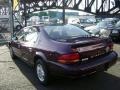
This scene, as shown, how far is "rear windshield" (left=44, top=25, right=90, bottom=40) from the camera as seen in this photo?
6.32 m

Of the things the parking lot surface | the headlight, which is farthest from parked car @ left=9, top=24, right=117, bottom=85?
the headlight

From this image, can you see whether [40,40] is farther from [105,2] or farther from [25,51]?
[105,2]

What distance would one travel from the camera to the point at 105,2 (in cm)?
3284

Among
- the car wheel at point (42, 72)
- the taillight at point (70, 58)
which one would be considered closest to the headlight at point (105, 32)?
the car wheel at point (42, 72)

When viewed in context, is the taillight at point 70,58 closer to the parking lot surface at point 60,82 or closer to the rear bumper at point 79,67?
the rear bumper at point 79,67

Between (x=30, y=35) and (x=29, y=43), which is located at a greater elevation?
(x=30, y=35)

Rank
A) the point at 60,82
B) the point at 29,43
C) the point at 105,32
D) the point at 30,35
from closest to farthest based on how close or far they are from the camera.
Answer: the point at 60,82, the point at 29,43, the point at 30,35, the point at 105,32

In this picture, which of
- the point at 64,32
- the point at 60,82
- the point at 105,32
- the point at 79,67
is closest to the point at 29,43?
the point at 64,32

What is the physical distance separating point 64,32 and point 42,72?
1.24 meters

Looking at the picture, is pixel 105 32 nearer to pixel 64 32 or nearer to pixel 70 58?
pixel 64 32

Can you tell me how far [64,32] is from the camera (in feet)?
21.6

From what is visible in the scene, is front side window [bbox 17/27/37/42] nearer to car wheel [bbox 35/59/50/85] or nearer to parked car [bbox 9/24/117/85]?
parked car [bbox 9/24/117/85]

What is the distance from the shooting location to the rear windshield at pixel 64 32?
6.32m

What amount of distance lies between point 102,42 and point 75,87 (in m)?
1.28
